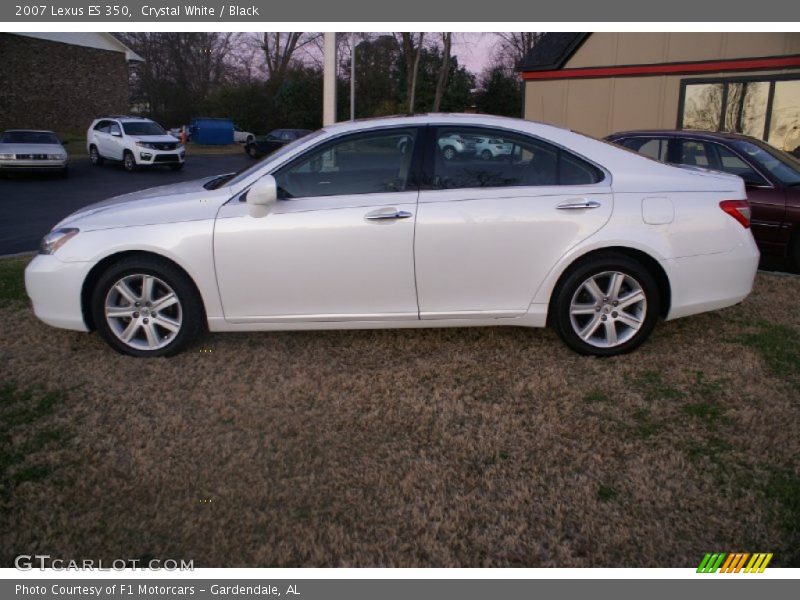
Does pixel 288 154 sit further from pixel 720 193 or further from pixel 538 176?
pixel 720 193

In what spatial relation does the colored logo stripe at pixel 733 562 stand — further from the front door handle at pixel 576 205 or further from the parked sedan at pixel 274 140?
the parked sedan at pixel 274 140

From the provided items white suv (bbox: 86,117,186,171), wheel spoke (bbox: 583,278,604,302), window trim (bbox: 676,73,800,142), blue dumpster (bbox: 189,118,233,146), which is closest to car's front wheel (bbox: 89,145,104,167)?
white suv (bbox: 86,117,186,171)

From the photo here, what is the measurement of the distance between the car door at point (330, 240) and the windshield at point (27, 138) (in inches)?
671

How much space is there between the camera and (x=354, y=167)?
4.61m

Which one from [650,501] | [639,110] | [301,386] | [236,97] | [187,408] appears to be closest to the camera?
[650,501]

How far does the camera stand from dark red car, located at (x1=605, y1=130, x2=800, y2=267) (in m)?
7.26

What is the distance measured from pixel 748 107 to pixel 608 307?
12.6m

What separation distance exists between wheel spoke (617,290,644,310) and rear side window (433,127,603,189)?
793mm

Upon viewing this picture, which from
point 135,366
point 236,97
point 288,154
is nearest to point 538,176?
point 288,154

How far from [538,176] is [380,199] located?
107 cm

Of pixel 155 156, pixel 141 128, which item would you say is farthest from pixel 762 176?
pixel 141 128

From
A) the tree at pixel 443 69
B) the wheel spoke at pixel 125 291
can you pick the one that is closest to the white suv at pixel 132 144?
the wheel spoke at pixel 125 291

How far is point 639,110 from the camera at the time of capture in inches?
642

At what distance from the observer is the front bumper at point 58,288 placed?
4.62 metres
